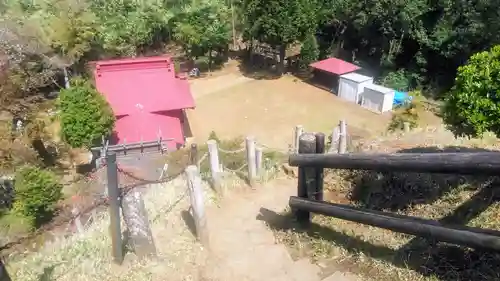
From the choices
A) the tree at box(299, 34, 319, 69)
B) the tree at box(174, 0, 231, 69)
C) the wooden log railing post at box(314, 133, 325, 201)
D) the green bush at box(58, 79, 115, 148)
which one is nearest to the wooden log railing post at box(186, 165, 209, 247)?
the wooden log railing post at box(314, 133, 325, 201)

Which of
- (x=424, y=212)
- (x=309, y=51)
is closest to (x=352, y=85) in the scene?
(x=309, y=51)

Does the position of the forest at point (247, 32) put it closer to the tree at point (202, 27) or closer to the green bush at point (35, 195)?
the tree at point (202, 27)

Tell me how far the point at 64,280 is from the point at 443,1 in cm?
2214

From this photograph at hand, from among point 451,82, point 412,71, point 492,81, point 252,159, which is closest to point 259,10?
point 412,71

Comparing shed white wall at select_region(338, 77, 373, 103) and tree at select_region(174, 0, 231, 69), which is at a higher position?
tree at select_region(174, 0, 231, 69)

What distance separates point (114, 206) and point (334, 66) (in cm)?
2196

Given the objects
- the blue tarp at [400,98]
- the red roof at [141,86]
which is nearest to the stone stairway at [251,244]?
the red roof at [141,86]

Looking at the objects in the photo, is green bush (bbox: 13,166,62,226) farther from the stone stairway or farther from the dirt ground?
the dirt ground

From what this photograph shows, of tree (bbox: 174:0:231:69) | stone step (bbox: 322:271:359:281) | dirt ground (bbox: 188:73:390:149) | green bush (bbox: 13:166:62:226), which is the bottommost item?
dirt ground (bbox: 188:73:390:149)

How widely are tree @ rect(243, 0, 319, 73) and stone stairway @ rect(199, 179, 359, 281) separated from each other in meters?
19.0

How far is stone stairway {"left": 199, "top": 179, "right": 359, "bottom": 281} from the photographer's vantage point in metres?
4.88

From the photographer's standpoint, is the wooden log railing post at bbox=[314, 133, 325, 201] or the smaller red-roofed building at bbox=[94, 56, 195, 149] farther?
the smaller red-roofed building at bbox=[94, 56, 195, 149]

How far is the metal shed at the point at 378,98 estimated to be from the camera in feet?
73.9

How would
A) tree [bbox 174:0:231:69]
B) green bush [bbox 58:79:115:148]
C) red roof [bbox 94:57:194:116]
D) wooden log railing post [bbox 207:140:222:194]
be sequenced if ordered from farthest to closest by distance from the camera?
tree [bbox 174:0:231:69] → red roof [bbox 94:57:194:116] → green bush [bbox 58:79:115:148] → wooden log railing post [bbox 207:140:222:194]
